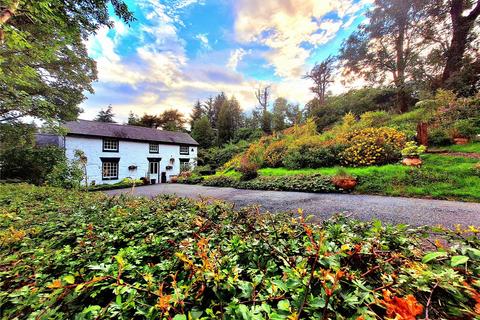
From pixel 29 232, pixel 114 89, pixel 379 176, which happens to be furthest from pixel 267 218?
pixel 114 89

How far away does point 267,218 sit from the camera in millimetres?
1957

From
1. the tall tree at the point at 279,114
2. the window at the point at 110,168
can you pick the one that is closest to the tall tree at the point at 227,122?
the tall tree at the point at 279,114

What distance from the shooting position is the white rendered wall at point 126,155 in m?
15.2

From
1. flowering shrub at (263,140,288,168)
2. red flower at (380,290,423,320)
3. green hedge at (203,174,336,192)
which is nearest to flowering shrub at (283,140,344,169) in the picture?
flowering shrub at (263,140,288,168)

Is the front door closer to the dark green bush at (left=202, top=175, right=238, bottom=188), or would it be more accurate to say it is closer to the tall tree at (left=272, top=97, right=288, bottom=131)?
the dark green bush at (left=202, top=175, right=238, bottom=188)

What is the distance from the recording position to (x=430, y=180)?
537cm

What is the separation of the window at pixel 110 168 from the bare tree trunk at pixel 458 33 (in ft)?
84.2

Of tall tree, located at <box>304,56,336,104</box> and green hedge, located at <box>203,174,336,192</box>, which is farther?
tall tree, located at <box>304,56,336,104</box>

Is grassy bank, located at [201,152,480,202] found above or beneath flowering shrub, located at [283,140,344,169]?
beneath

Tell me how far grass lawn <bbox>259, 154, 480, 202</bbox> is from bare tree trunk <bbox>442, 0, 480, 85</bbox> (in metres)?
10.1

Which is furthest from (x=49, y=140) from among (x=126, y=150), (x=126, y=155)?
(x=126, y=155)

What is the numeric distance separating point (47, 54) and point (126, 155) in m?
15.1

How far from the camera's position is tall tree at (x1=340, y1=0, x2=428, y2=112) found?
529 inches

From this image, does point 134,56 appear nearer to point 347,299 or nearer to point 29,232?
point 29,232
